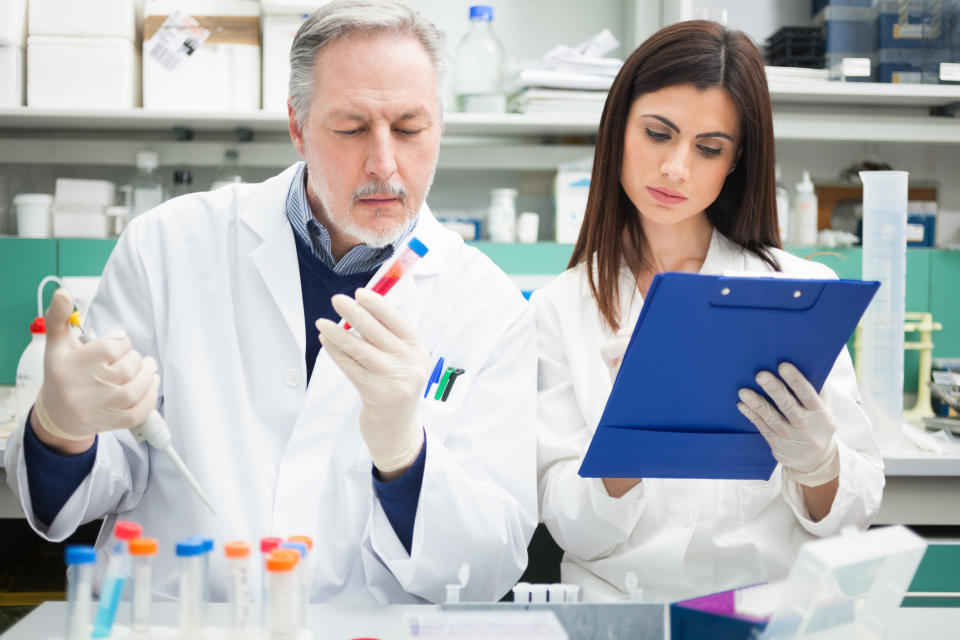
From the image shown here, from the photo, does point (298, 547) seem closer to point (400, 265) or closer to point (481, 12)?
point (400, 265)

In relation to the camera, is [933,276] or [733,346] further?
[933,276]

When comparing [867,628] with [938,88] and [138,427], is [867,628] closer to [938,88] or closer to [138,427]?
[138,427]

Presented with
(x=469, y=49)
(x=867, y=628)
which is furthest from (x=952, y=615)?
(x=469, y=49)

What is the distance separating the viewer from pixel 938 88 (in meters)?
2.41

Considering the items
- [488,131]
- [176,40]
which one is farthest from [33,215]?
[488,131]

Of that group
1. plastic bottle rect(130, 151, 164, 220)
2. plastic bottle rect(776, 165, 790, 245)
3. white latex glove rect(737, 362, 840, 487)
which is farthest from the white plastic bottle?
plastic bottle rect(776, 165, 790, 245)

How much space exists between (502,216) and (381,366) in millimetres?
1547

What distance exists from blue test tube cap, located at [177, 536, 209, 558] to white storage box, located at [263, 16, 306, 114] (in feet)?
5.71

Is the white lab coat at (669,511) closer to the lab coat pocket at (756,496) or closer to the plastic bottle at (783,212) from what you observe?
the lab coat pocket at (756,496)

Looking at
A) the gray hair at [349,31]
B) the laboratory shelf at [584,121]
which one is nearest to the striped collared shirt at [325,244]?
the gray hair at [349,31]

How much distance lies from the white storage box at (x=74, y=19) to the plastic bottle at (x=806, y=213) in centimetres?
196

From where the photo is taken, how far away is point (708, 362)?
103 centimetres

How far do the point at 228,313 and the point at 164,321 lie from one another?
103mm

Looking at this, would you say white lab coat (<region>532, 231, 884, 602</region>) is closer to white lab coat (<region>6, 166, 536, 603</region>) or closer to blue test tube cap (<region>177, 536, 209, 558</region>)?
white lab coat (<region>6, 166, 536, 603</region>)
